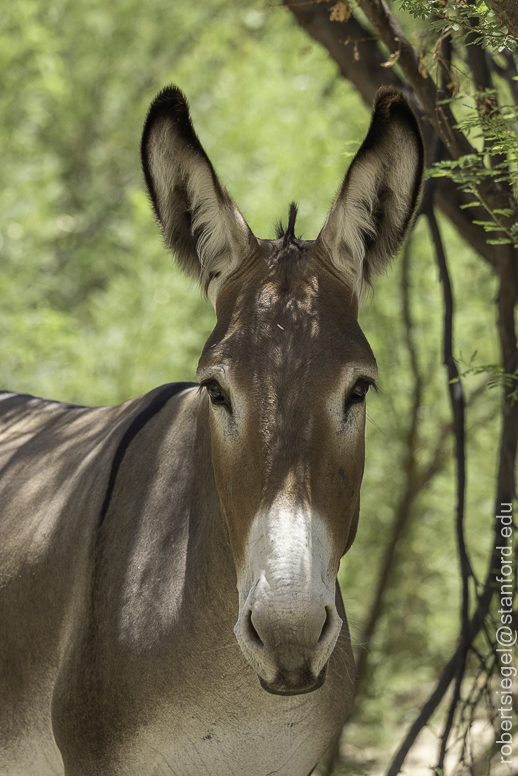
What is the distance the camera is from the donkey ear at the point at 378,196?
2.33 meters

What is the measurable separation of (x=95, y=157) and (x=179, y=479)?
1347 cm

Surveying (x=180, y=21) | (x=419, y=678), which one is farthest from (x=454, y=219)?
(x=180, y=21)

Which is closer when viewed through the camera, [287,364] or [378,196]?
[287,364]

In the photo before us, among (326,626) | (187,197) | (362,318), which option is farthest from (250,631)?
(362,318)

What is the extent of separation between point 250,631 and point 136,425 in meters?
1.23

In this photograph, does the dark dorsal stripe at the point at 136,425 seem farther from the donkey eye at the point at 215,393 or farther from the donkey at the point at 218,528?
the donkey eye at the point at 215,393

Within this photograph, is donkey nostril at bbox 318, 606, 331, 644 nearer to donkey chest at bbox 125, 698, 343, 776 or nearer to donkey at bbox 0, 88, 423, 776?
donkey at bbox 0, 88, 423, 776

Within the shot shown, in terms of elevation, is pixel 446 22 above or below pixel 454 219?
above

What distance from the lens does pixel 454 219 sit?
4.39m

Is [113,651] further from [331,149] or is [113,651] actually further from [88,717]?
[331,149]

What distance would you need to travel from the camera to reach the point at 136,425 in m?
2.99

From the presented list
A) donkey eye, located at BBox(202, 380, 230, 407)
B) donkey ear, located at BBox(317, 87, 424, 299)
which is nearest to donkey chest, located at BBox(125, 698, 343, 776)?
donkey eye, located at BBox(202, 380, 230, 407)

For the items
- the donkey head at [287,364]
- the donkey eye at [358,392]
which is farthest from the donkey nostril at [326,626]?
the donkey eye at [358,392]

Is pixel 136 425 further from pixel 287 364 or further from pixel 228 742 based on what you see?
pixel 228 742
